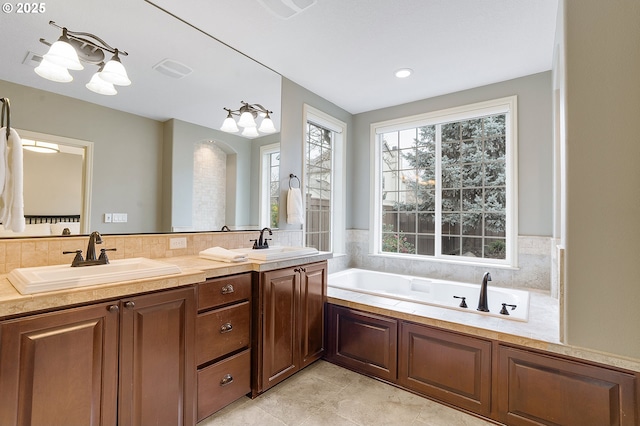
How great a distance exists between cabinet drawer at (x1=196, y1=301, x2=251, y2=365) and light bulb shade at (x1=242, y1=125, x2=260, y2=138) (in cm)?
146

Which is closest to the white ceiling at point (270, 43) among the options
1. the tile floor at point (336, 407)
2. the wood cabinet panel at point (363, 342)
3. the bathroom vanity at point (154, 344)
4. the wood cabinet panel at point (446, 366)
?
the bathroom vanity at point (154, 344)

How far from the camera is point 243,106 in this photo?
8.41 feet

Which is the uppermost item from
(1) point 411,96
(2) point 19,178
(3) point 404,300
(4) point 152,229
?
(1) point 411,96

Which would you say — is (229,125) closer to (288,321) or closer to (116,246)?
(116,246)

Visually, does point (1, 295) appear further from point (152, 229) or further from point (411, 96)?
point (411, 96)

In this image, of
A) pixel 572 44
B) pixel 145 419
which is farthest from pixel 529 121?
pixel 145 419

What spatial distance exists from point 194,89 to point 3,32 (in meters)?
1.01

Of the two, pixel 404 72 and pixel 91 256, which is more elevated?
pixel 404 72

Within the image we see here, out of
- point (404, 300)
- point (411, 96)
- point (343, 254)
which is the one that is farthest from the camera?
point (343, 254)

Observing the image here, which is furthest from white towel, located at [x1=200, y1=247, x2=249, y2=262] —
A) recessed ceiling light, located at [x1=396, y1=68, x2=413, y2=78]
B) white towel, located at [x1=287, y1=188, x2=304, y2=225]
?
recessed ceiling light, located at [x1=396, y1=68, x2=413, y2=78]

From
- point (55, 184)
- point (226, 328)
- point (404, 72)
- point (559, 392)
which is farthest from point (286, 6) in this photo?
point (559, 392)

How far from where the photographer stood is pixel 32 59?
1537mm

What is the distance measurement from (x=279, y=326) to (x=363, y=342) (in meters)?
0.75

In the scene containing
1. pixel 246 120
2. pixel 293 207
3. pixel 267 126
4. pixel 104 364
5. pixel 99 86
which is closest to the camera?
pixel 104 364
